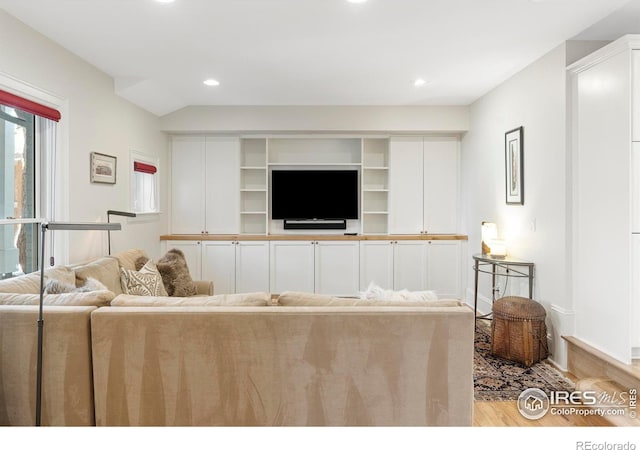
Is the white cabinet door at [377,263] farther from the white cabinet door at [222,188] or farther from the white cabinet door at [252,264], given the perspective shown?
the white cabinet door at [222,188]

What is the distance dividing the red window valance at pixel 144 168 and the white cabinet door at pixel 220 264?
43.6 inches

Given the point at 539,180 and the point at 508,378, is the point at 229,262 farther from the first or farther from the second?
the point at 539,180

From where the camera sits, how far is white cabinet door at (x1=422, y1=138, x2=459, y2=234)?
526 cm

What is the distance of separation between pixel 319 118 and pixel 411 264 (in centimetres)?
227

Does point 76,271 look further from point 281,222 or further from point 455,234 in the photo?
point 455,234

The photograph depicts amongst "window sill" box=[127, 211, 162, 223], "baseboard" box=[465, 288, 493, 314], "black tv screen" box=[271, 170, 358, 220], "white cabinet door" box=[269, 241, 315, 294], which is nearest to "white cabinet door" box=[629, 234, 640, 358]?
"baseboard" box=[465, 288, 493, 314]

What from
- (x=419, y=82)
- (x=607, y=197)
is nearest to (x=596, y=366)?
(x=607, y=197)

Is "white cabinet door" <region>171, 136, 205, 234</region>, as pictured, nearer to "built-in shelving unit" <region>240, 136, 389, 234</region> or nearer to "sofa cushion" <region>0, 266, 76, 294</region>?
"built-in shelving unit" <region>240, 136, 389, 234</region>

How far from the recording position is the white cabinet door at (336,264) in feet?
16.9

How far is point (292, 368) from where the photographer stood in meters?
1.79

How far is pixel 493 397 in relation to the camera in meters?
2.59

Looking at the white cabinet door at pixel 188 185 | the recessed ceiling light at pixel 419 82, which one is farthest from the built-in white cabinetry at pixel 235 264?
the recessed ceiling light at pixel 419 82
